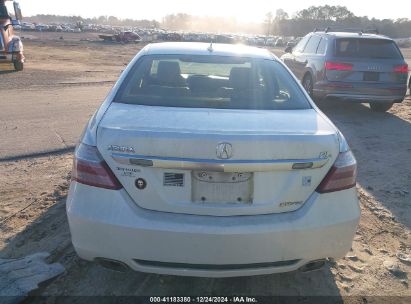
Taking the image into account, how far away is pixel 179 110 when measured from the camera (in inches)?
114

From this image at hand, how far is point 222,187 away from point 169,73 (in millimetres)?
1643

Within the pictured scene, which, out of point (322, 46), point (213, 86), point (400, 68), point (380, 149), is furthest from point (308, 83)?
point (213, 86)

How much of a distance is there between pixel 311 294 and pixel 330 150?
1087 millimetres

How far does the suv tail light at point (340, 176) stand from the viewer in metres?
2.52

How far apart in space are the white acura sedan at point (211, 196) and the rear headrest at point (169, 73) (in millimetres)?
1011

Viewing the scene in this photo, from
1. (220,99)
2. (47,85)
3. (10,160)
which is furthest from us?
(47,85)

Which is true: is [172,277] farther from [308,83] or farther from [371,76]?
[308,83]

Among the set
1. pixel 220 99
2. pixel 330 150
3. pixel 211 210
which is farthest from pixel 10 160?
pixel 330 150

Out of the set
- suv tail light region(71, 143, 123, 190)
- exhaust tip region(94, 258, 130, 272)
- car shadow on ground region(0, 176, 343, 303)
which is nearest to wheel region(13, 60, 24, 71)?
car shadow on ground region(0, 176, 343, 303)

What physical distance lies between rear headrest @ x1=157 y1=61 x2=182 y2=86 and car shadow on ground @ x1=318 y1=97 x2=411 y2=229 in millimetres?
2597

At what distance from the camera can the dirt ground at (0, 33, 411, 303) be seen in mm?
2975

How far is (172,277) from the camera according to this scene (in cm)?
307

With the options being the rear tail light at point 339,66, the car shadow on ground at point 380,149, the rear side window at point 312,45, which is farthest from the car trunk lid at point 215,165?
the rear side window at point 312,45

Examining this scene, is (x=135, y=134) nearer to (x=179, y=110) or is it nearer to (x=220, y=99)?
(x=179, y=110)
